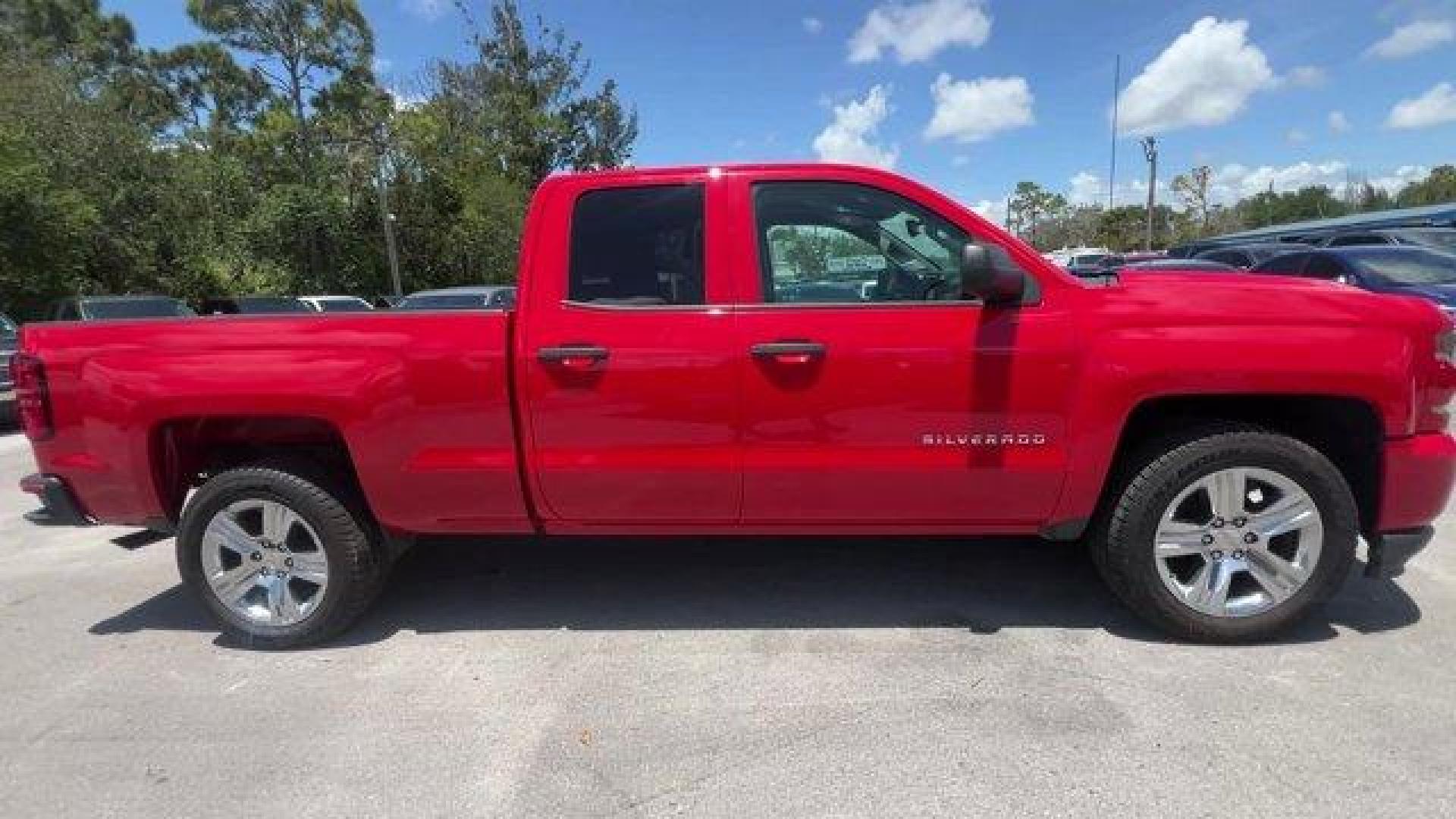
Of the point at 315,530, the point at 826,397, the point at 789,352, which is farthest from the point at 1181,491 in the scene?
the point at 315,530

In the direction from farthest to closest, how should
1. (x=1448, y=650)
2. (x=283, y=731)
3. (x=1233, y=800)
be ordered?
(x=1448, y=650)
(x=283, y=731)
(x=1233, y=800)

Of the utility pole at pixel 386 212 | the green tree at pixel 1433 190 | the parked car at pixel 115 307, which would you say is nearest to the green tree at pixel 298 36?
the utility pole at pixel 386 212

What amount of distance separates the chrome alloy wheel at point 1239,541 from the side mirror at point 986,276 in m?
1.06

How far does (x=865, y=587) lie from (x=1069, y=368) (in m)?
1.48

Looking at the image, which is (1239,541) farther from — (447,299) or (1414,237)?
(1414,237)

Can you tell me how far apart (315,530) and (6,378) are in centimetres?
1075

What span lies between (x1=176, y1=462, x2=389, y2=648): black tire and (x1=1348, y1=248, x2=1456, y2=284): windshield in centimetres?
1185

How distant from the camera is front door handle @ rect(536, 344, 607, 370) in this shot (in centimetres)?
352

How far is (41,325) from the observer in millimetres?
3795

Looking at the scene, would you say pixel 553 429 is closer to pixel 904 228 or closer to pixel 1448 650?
pixel 904 228

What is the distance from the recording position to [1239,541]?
3.55 metres

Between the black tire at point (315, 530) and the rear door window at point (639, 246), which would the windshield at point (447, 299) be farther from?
the rear door window at point (639, 246)

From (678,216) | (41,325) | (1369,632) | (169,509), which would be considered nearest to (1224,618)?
(1369,632)

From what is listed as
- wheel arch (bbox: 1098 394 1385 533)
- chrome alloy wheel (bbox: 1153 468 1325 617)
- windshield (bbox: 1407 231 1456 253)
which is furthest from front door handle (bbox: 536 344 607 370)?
windshield (bbox: 1407 231 1456 253)
